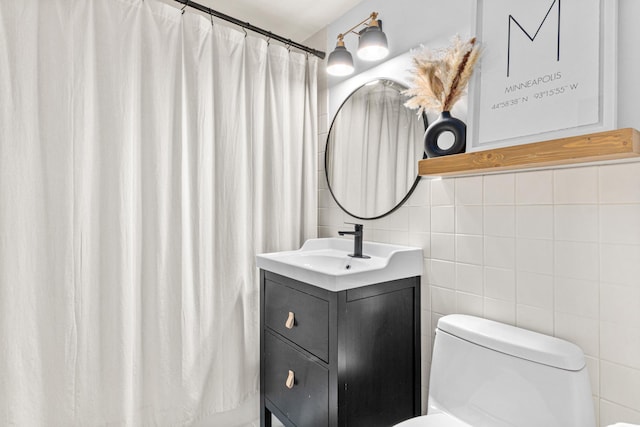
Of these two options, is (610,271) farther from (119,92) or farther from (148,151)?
(119,92)

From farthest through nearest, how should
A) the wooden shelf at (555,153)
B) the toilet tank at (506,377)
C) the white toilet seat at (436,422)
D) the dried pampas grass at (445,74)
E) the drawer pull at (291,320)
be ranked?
the drawer pull at (291,320), the dried pampas grass at (445,74), the white toilet seat at (436,422), the toilet tank at (506,377), the wooden shelf at (555,153)

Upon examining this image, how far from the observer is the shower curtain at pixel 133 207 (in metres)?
1.29

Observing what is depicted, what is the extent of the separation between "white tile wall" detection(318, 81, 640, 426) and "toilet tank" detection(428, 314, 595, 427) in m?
0.10

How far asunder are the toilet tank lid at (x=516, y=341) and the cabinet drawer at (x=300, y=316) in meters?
0.45

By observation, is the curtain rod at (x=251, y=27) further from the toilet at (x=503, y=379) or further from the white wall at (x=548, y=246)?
the toilet at (x=503, y=379)

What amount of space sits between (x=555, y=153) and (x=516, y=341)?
1.88 feet

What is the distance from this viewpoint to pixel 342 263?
67.5 inches

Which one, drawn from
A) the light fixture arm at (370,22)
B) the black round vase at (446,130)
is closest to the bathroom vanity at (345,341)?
the black round vase at (446,130)

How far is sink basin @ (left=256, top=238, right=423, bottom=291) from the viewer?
1.28 m

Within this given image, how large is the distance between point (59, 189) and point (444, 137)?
1552 millimetres

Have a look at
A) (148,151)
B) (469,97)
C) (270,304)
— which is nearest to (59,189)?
(148,151)

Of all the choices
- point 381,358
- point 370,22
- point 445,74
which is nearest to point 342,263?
point 381,358

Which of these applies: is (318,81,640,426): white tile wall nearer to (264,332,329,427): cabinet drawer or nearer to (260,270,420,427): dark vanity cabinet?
(260,270,420,427): dark vanity cabinet

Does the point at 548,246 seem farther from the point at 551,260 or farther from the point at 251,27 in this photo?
the point at 251,27
